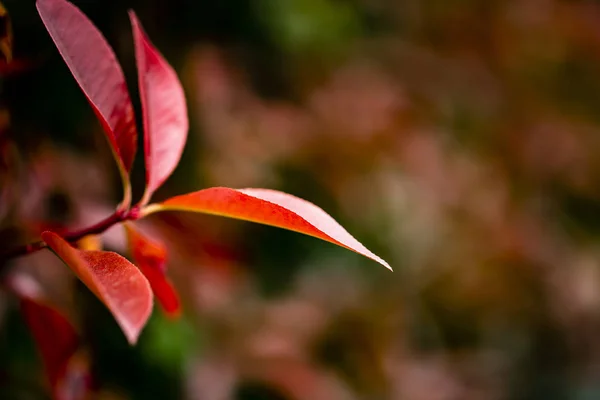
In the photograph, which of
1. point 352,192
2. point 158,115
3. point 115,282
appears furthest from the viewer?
point 352,192

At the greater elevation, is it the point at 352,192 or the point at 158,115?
the point at 352,192

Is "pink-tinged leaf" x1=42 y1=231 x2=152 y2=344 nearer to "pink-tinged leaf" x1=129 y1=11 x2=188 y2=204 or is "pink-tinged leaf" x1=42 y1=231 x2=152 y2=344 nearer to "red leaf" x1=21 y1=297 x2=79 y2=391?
"pink-tinged leaf" x1=129 y1=11 x2=188 y2=204

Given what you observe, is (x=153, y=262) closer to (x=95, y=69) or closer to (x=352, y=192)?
(x=95, y=69)

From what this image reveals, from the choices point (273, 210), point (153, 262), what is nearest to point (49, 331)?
point (153, 262)

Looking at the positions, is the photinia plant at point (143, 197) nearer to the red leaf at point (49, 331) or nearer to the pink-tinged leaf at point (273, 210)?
the pink-tinged leaf at point (273, 210)

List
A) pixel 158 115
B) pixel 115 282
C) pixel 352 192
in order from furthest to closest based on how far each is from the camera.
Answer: pixel 352 192, pixel 158 115, pixel 115 282

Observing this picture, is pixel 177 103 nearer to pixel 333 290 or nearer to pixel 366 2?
pixel 333 290

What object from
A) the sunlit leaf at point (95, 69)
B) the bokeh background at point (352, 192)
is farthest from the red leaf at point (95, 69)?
the bokeh background at point (352, 192)
